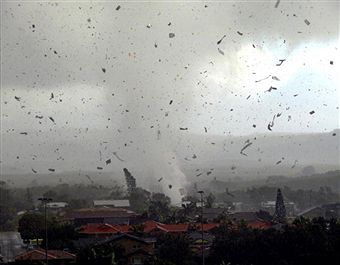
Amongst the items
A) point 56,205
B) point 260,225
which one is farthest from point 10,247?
point 56,205

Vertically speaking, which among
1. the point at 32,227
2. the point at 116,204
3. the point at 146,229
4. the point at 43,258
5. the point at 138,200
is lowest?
the point at 43,258

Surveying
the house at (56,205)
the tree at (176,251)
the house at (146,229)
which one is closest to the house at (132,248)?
the tree at (176,251)

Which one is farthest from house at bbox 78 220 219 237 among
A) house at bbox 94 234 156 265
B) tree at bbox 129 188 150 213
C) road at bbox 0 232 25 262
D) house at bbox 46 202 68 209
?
house at bbox 46 202 68 209

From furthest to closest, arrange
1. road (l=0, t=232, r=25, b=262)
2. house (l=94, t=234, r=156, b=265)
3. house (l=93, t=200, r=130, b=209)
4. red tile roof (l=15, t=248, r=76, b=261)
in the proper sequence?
1. house (l=93, t=200, r=130, b=209)
2. road (l=0, t=232, r=25, b=262)
3. house (l=94, t=234, r=156, b=265)
4. red tile roof (l=15, t=248, r=76, b=261)

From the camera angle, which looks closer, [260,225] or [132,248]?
[132,248]

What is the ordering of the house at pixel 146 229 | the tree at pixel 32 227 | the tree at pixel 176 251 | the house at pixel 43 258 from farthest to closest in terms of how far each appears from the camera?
the tree at pixel 32 227 < the house at pixel 146 229 < the tree at pixel 176 251 < the house at pixel 43 258

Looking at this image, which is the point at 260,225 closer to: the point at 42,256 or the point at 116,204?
the point at 42,256

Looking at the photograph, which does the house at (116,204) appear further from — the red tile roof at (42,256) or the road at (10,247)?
the red tile roof at (42,256)

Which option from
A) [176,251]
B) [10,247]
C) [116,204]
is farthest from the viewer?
[116,204]

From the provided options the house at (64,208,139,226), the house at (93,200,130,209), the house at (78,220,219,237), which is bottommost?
the house at (78,220,219,237)

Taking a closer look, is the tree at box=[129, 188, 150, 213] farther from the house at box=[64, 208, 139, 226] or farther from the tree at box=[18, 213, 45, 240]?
the tree at box=[18, 213, 45, 240]
